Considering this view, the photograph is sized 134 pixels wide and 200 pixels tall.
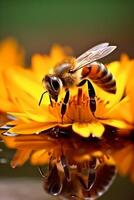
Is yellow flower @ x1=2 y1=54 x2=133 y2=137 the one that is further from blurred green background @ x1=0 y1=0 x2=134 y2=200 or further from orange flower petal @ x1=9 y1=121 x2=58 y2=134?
blurred green background @ x1=0 y1=0 x2=134 y2=200

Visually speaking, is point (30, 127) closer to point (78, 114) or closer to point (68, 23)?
point (78, 114)

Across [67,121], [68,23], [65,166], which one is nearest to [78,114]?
[67,121]

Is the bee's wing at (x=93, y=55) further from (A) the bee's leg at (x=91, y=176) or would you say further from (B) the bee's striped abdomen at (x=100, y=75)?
(A) the bee's leg at (x=91, y=176)

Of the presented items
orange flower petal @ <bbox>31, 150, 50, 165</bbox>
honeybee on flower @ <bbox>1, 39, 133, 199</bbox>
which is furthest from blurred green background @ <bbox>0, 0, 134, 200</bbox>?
orange flower petal @ <bbox>31, 150, 50, 165</bbox>

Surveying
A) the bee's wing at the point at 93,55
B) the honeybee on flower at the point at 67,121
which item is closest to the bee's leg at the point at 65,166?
the honeybee on flower at the point at 67,121

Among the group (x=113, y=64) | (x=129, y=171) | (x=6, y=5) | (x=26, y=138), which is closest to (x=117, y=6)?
(x=6, y=5)

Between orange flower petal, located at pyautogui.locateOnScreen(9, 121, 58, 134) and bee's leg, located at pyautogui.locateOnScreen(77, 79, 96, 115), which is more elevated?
bee's leg, located at pyautogui.locateOnScreen(77, 79, 96, 115)

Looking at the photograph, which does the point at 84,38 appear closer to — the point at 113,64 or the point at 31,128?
the point at 113,64

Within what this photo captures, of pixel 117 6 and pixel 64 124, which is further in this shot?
pixel 117 6
